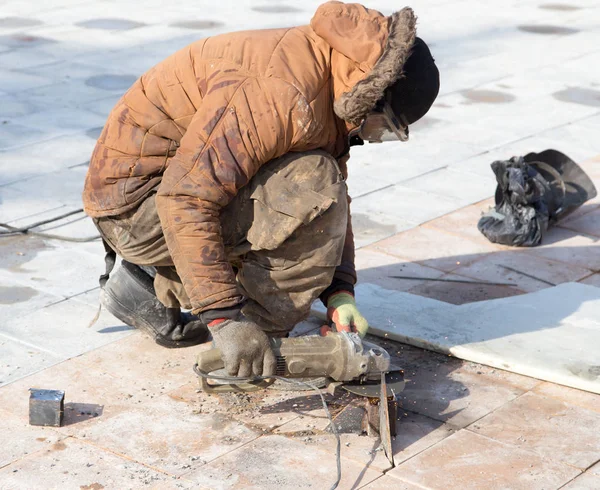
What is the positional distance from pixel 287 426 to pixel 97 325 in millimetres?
1217

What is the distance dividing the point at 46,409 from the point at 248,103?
51.4 inches

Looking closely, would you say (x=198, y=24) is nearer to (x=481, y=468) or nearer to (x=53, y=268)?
(x=53, y=268)

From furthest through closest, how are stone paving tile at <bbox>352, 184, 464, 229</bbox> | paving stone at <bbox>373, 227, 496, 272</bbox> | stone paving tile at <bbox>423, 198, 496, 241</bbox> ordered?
stone paving tile at <bbox>352, 184, 464, 229</bbox>
stone paving tile at <bbox>423, 198, 496, 241</bbox>
paving stone at <bbox>373, 227, 496, 272</bbox>

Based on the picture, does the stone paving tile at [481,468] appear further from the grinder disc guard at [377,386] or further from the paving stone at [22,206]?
the paving stone at [22,206]

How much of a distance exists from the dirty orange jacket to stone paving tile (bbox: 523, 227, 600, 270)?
7.14 ft

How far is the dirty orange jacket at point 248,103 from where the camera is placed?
3.43 m

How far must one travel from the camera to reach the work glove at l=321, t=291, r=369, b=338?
155 inches

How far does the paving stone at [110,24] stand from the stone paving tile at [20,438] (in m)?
7.71

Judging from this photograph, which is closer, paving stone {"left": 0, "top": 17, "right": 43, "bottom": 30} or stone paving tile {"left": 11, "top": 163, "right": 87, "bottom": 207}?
stone paving tile {"left": 11, "top": 163, "right": 87, "bottom": 207}

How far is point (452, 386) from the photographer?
4.02 meters

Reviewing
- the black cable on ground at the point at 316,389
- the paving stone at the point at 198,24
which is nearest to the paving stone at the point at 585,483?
the black cable on ground at the point at 316,389

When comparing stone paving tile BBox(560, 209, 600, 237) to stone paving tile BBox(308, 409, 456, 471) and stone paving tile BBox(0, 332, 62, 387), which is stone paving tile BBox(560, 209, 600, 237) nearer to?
stone paving tile BBox(308, 409, 456, 471)

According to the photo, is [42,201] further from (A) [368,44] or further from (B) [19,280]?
(A) [368,44]

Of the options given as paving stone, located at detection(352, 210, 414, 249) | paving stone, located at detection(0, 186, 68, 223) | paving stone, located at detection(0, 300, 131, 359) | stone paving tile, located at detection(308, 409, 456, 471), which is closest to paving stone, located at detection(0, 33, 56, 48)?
paving stone, located at detection(0, 186, 68, 223)
